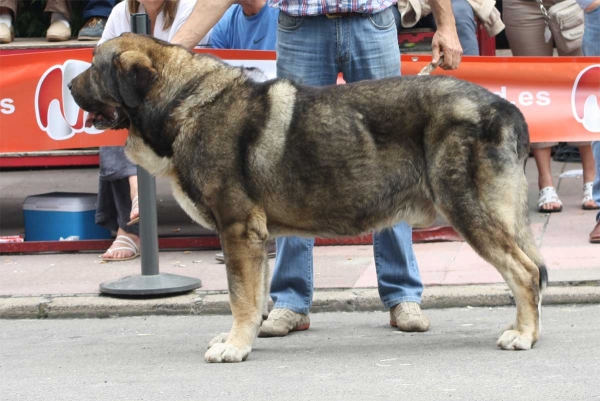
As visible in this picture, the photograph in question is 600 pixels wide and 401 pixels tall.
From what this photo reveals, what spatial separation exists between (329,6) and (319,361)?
1860 mm

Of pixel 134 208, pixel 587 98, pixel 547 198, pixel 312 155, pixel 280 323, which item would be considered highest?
pixel 312 155

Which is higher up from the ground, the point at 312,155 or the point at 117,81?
the point at 117,81

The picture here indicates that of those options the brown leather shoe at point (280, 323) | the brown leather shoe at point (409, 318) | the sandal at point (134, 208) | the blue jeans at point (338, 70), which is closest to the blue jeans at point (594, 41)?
the blue jeans at point (338, 70)

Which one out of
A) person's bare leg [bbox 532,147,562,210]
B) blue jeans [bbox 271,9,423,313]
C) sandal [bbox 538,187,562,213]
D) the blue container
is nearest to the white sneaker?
the blue container

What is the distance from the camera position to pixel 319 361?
5270 mm

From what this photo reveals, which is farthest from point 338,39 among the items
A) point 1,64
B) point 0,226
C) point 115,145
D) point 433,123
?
point 0,226

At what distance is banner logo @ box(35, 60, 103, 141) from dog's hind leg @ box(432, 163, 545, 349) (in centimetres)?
360

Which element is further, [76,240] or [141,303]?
[76,240]

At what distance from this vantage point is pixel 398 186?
17.2ft

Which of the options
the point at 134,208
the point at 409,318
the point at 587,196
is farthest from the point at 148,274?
the point at 587,196

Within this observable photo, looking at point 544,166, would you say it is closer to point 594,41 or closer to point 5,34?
point 594,41

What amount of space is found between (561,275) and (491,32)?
3.12 metres

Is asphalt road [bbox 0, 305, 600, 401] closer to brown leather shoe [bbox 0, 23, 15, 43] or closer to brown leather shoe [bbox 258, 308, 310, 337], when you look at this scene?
brown leather shoe [bbox 258, 308, 310, 337]

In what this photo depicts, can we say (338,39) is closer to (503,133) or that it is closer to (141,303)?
(503,133)
